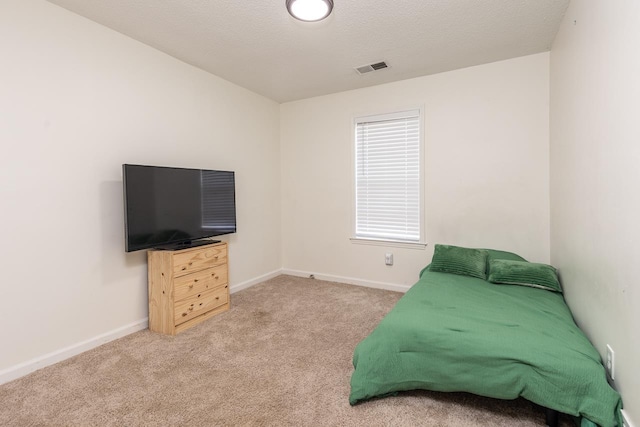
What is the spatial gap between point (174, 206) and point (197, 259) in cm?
52

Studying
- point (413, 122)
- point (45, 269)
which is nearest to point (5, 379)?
point (45, 269)

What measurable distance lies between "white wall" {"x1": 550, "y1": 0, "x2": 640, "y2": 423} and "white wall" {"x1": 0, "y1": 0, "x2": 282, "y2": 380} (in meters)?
3.27

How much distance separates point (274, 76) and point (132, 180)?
6.39 ft

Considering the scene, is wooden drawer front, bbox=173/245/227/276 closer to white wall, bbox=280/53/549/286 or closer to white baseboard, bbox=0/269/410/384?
white baseboard, bbox=0/269/410/384

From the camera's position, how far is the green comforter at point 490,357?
1.42m

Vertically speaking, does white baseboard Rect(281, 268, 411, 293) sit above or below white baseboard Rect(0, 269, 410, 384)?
above

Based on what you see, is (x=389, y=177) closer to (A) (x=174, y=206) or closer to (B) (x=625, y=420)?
(A) (x=174, y=206)

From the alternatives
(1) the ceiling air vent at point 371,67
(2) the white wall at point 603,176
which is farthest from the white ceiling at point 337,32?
(2) the white wall at point 603,176

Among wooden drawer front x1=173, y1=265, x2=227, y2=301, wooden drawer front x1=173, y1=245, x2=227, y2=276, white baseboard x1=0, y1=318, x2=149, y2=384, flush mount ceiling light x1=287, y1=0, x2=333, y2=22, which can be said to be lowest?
white baseboard x1=0, y1=318, x2=149, y2=384

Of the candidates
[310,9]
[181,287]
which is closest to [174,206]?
[181,287]

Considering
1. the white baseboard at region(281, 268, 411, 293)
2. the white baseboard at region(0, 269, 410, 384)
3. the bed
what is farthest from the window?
the bed

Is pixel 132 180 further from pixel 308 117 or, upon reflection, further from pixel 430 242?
pixel 430 242

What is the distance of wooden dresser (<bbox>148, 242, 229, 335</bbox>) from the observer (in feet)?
8.55

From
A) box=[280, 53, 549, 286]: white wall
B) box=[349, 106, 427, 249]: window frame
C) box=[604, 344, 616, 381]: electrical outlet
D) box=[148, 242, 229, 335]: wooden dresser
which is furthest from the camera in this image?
box=[349, 106, 427, 249]: window frame
